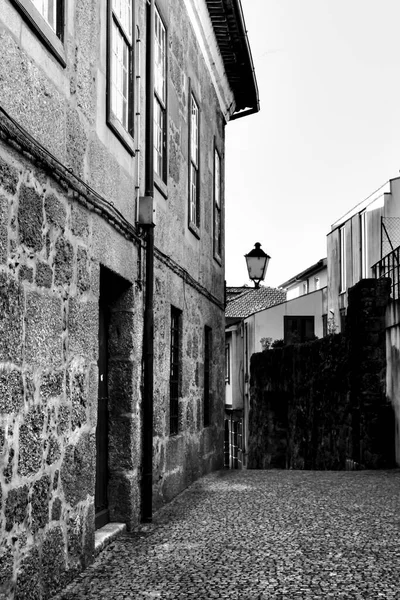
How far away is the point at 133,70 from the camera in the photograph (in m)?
7.25

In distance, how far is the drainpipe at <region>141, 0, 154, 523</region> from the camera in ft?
24.2

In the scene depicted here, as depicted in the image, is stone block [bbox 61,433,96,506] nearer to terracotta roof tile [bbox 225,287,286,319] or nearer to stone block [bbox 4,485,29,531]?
stone block [bbox 4,485,29,531]

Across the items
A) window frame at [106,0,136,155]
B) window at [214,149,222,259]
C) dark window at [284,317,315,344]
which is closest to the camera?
window frame at [106,0,136,155]

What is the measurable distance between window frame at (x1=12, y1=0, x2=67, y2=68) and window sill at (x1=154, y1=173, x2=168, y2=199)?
3041 mm

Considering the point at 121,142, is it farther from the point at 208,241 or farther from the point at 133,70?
the point at 208,241

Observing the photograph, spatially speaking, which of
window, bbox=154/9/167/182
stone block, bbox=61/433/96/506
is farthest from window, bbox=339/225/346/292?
stone block, bbox=61/433/96/506

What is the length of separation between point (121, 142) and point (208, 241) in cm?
553

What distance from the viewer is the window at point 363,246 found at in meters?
25.6

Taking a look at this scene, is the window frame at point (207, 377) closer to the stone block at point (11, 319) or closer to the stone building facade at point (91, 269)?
the stone building facade at point (91, 269)

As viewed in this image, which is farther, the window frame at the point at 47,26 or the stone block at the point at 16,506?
the window frame at the point at 47,26

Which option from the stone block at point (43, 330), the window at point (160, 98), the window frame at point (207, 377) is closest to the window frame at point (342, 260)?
the window frame at point (207, 377)

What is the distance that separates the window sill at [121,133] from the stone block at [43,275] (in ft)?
5.75

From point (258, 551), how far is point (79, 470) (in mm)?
1442

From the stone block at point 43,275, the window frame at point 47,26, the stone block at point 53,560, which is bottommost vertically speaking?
the stone block at point 53,560
